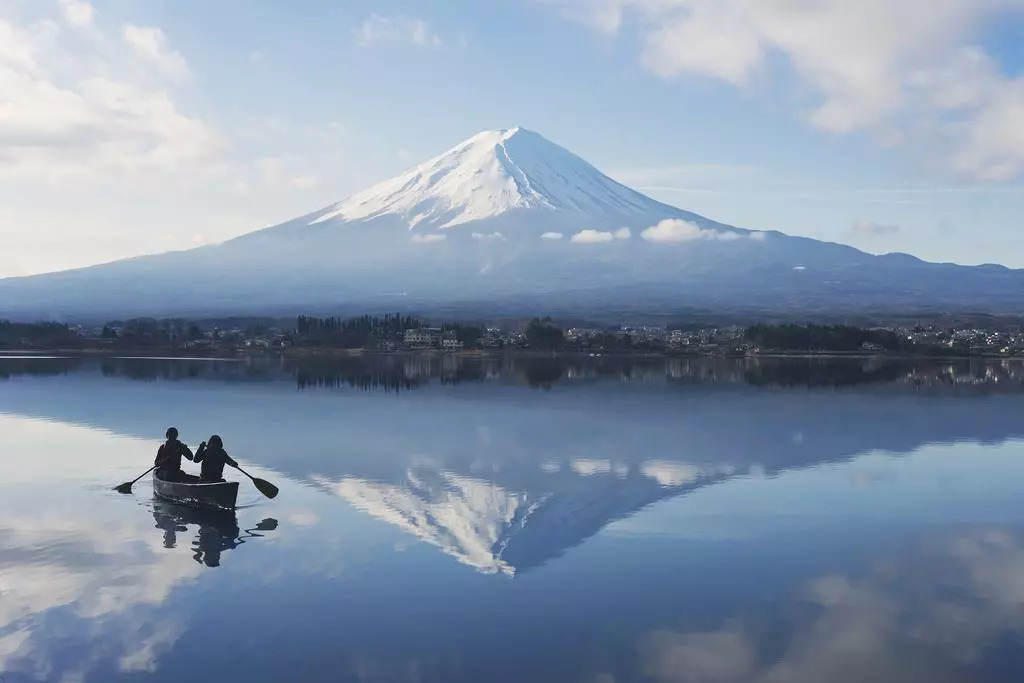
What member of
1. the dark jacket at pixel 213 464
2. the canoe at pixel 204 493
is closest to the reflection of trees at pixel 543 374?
the dark jacket at pixel 213 464

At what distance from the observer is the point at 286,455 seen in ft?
54.2

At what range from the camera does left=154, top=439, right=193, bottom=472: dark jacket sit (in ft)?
41.6

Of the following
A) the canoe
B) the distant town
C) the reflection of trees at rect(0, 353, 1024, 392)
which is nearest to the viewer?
the canoe

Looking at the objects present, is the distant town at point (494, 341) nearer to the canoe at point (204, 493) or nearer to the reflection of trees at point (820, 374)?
the reflection of trees at point (820, 374)

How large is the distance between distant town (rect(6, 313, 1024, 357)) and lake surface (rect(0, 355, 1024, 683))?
4747 centimetres

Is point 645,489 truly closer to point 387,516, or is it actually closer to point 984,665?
point 387,516

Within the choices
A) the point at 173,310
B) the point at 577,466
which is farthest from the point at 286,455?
the point at 173,310

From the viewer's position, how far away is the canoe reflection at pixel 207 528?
390 inches

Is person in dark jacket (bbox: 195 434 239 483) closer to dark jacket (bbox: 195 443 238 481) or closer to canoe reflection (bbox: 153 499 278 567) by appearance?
dark jacket (bbox: 195 443 238 481)

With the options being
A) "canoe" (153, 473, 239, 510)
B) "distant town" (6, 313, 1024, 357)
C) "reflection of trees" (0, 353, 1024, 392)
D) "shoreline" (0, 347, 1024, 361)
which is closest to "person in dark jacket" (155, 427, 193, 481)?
"canoe" (153, 473, 239, 510)

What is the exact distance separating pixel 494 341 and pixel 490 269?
184 feet

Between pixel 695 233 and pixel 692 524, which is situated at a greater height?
pixel 695 233

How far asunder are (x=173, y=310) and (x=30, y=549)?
10981 cm

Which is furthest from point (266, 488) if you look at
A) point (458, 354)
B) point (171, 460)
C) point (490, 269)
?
point (490, 269)
